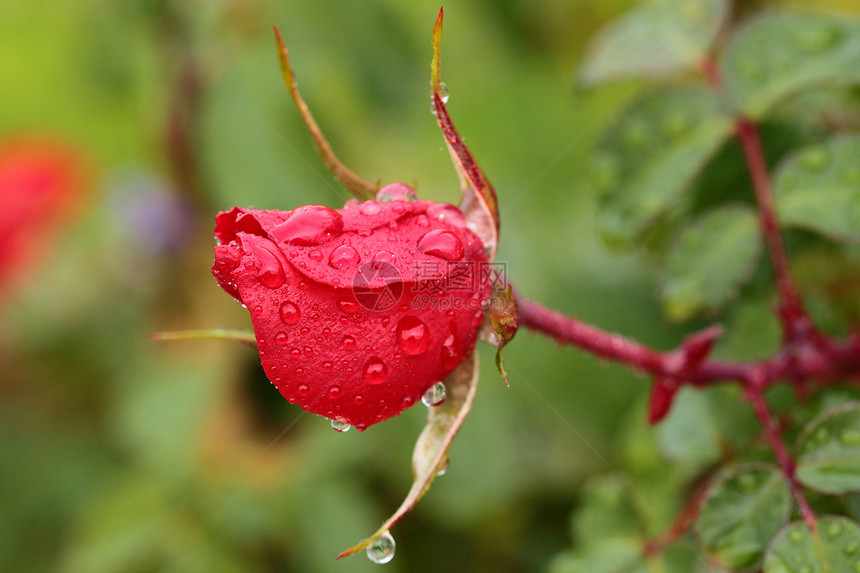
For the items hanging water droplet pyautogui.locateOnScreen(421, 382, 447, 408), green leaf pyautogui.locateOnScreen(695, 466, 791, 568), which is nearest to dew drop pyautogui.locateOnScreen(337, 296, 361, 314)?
hanging water droplet pyautogui.locateOnScreen(421, 382, 447, 408)

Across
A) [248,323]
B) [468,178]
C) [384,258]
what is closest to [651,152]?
[468,178]

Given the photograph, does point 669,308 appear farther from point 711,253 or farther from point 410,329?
point 410,329

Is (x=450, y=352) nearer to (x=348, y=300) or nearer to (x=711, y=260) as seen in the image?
(x=348, y=300)

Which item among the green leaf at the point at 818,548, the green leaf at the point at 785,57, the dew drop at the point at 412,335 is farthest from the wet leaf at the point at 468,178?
the green leaf at the point at 785,57

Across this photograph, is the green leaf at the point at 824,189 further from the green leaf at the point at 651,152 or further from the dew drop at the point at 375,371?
the dew drop at the point at 375,371

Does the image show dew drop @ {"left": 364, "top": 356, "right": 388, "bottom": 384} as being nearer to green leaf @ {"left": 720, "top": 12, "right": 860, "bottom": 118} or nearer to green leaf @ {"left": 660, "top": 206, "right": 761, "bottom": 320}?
green leaf @ {"left": 660, "top": 206, "right": 761, "bottom": 320}

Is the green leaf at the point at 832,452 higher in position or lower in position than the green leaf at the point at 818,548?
higher

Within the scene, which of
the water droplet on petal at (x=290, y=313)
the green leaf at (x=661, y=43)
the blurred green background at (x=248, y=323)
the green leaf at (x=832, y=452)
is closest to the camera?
the water droplet on petal at (x=290, y=313)
